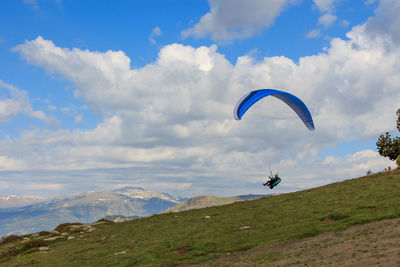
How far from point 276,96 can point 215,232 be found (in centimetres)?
1712

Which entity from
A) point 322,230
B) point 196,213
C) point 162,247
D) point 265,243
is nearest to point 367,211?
point 322,230

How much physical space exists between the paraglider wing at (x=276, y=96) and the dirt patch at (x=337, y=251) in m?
16.2

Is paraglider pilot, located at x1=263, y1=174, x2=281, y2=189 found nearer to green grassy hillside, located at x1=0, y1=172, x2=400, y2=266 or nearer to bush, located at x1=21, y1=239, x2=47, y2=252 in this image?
green grassy hillside, located at x1=0, y1=172, x2=400, y2=266

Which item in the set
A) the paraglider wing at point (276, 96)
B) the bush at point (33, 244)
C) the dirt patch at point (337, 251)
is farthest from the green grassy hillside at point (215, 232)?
the paraglider wing at point (276, 96)

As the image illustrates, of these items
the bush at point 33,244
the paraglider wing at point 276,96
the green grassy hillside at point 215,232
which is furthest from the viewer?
the bush at point 33,244

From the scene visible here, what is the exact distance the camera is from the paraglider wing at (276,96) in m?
36.6

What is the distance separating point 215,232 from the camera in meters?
32.6

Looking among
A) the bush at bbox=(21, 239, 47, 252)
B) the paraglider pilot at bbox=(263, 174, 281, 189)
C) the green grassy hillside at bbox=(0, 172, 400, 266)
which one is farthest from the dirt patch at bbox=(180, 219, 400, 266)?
the bush at bbox=(21, 239, 47, 252)

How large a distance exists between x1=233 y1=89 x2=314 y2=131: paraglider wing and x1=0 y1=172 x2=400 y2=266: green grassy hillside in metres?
9.83

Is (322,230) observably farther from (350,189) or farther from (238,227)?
(350,189)

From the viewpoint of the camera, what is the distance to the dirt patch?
1653 centimetres

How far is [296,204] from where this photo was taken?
4056cm

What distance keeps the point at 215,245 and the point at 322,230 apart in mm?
8494

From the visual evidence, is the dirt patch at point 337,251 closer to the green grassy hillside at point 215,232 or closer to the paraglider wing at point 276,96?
the green grassy hillside at point 215,232
